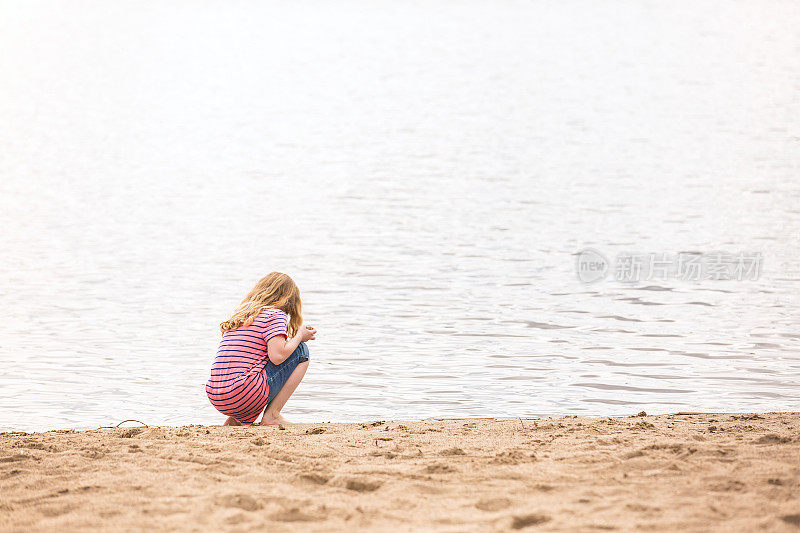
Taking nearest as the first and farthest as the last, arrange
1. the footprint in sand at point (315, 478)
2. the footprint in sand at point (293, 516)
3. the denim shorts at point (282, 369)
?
the footprint in sand at point (293, 516), the footprint in sand at point (315, 478), the denim shorts at point (282, 369)

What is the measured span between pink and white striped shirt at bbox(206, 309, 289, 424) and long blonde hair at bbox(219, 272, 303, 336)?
75mm

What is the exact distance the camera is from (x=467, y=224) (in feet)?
52.3

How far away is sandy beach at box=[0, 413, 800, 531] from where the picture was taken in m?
3.89

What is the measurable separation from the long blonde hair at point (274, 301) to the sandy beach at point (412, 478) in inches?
28.8

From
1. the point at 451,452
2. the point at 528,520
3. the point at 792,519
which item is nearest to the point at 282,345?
the point at 451,452

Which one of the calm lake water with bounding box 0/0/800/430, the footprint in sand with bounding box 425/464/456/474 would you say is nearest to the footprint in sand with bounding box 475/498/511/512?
the footprint in sand with bounding box 425/464/456/474

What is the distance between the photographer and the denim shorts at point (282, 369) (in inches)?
A: 238

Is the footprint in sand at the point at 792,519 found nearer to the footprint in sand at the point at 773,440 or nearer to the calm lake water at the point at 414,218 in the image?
the footprint in sand at the point at 773,440

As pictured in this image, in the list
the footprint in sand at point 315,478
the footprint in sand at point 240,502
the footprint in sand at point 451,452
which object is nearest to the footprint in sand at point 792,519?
the footprint in sand at point 451,452

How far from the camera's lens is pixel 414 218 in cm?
1656

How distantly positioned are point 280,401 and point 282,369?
198mm

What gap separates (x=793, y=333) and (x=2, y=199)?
1515 centimetres

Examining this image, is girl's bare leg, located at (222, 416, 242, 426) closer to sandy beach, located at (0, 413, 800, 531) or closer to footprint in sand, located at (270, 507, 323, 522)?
sandy beach, located at (0, 413, 800, 531)

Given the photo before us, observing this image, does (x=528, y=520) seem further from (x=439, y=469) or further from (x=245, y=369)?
(x=245, y=369)
